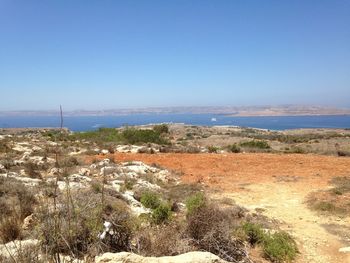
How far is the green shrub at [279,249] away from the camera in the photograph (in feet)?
20.1

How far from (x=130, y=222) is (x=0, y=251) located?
202 centimetres

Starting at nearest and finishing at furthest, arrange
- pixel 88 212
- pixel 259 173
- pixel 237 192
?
pixel 88 212 → pixel 237 192 → pixel 259 173

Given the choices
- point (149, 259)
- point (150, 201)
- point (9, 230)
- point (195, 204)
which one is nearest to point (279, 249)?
point (195, 204)

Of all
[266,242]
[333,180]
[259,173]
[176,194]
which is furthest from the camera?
[259,173]

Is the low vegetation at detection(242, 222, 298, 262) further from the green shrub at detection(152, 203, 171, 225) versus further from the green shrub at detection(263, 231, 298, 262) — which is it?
the green shrub at detection(152, 203, 171, 225)

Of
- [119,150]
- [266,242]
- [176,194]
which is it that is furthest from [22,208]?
[119,150]

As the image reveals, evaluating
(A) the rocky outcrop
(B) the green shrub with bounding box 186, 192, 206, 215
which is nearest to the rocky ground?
(A) the rocky outcrop

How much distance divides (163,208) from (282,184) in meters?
6.90

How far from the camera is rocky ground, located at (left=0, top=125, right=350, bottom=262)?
13.2 ft

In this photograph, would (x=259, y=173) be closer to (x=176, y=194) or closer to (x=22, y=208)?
(x=176, y=194)

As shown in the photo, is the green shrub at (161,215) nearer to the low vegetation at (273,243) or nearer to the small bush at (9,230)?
the low vegetation at (273,243)

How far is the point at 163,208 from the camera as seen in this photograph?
6.95 metres

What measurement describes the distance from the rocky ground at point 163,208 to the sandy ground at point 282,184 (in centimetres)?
3

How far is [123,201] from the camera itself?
25.8 ft
